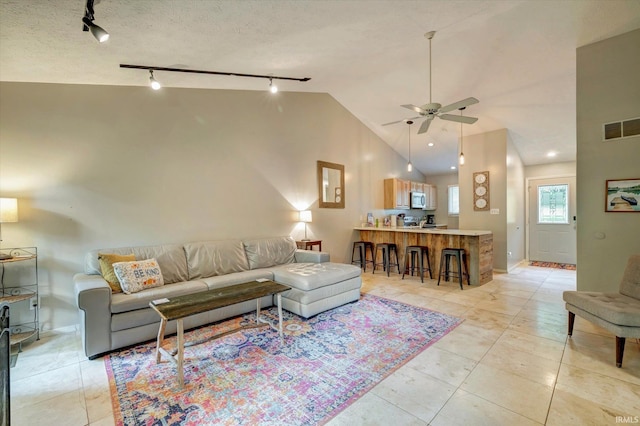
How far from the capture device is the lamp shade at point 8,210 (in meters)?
2.64

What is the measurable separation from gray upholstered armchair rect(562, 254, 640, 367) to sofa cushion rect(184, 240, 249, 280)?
13.1 feet

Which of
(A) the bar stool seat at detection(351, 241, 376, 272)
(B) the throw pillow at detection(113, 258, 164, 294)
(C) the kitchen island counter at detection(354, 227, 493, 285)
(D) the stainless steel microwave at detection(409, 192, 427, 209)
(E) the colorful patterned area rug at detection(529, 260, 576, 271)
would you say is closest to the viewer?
(B) the throw pillow at detection(113, 258, 164, 294)

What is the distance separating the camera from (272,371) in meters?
2.33

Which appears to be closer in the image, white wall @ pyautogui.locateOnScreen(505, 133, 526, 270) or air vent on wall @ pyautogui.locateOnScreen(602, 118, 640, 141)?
air vent on wall @ pyautogui.locateOnScreen(602, 118, 640, 141)

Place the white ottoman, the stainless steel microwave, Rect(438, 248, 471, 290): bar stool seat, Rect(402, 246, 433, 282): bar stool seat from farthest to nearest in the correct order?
the stainless steel microwave → Rect(402, 246, 433, 282): bar stool seat → Rect(438, 248, 471, 290): bar stool seat → the white ottoman

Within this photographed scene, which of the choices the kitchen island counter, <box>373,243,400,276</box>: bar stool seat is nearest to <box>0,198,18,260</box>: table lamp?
<box>373,243,400,276</box>: bar stool seat

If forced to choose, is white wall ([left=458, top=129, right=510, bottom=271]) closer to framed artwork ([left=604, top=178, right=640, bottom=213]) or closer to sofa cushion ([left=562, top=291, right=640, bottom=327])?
framed artwork ([left=604, top=178, right=640, bottom=213])

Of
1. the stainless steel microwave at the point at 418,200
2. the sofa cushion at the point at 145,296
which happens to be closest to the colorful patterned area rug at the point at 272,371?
the sofa cushion at the point at 145,296

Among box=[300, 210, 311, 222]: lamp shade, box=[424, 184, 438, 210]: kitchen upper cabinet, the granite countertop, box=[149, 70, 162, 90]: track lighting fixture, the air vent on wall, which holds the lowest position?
the granite countertop

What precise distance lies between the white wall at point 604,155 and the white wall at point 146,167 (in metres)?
4.04

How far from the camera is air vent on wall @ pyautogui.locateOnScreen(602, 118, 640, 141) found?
3088 millimetres

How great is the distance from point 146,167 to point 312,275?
265 centimetres

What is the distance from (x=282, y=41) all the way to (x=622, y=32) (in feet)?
12.6

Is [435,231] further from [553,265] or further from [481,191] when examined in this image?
[553,265]
